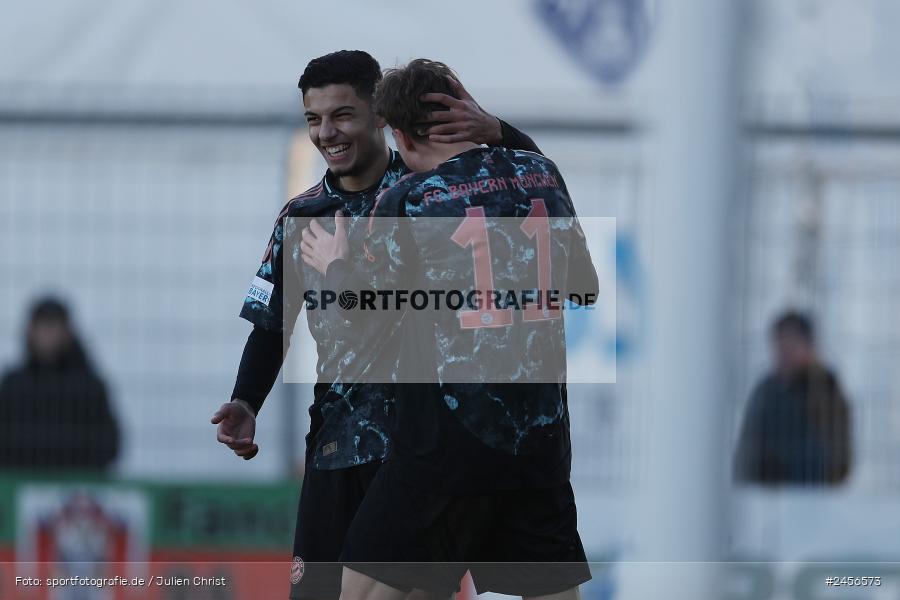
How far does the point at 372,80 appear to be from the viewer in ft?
12.7

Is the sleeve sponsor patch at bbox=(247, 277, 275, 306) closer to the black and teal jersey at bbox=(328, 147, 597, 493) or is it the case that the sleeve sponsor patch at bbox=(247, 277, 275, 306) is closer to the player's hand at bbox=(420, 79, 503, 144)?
the black and teal jersey at bbox=(328, 147, 597, 493)

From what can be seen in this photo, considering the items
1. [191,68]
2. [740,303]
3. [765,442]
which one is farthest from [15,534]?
[740,303]

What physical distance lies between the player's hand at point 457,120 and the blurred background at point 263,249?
231cm

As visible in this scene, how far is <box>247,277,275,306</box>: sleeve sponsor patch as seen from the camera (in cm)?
390

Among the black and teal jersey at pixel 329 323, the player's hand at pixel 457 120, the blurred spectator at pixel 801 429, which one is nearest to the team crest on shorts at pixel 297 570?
the black and teal jersey at pixel 329 323

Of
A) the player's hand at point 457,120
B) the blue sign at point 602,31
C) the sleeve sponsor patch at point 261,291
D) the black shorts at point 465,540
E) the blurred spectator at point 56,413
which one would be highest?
the blue sign at point 602,31

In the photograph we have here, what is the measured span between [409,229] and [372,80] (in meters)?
0.67

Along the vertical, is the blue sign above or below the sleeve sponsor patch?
above

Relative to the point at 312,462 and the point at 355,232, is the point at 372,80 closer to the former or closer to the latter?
the point at 355,232

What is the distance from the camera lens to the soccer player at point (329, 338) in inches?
150

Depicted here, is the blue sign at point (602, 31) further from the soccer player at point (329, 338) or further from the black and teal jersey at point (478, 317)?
the black and teal jersey at point (478, 317)

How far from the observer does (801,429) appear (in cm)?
621

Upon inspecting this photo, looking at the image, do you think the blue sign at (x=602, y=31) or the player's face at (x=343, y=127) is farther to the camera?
the blue sign at (x=602, y=31)

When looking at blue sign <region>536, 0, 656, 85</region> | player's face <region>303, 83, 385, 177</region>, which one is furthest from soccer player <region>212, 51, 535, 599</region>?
blue sign <region>536, 0, 656, 85</region>
